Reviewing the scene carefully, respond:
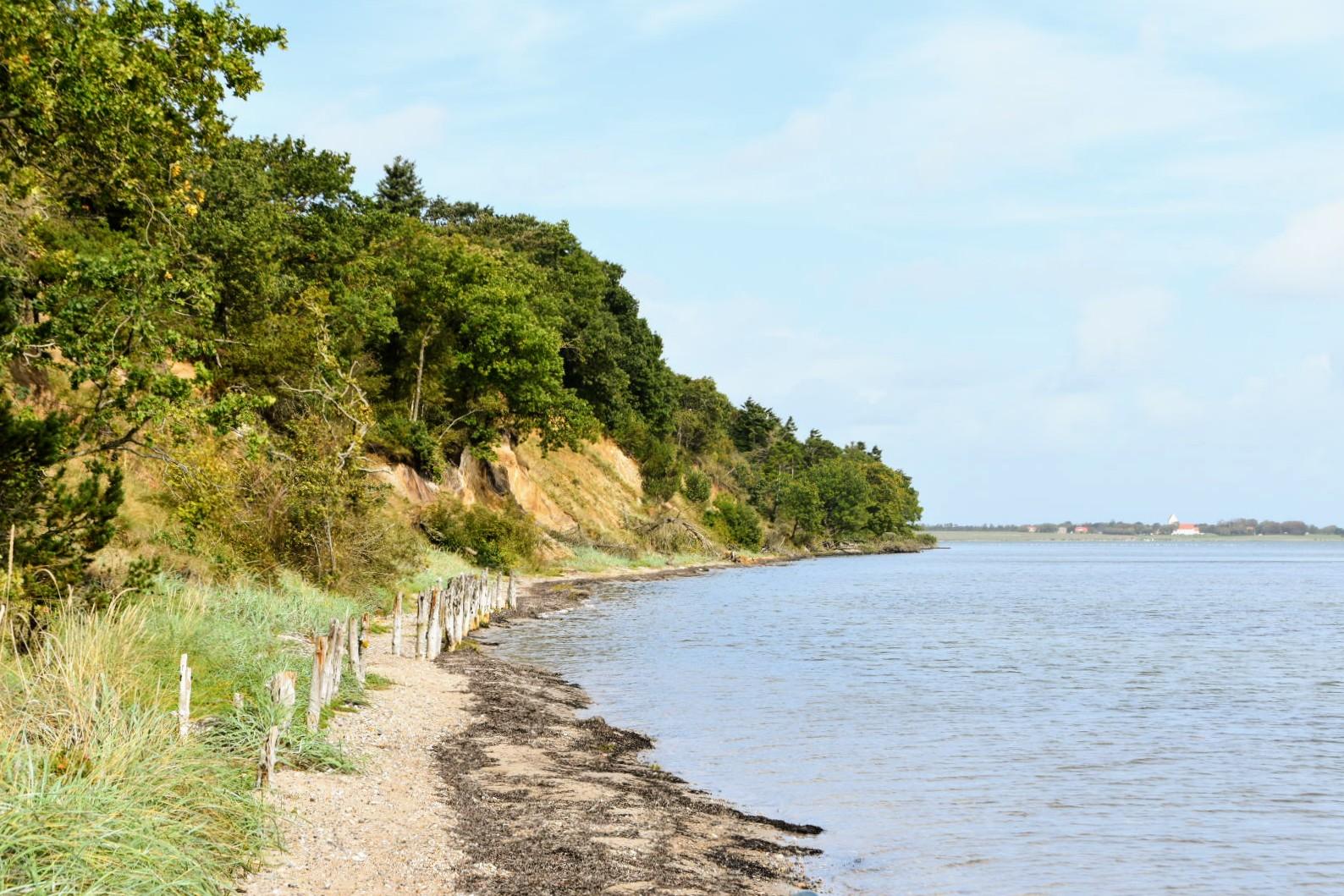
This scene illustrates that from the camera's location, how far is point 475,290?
4662 cm

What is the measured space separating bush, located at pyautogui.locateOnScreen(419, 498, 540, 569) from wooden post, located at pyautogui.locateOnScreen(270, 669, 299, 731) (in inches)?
1252

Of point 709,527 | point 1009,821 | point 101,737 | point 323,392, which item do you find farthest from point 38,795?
point 709,527

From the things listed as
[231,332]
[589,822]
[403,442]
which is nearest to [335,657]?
[589,822]

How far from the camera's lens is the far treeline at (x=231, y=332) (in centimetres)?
1444

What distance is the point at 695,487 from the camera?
88812 mm

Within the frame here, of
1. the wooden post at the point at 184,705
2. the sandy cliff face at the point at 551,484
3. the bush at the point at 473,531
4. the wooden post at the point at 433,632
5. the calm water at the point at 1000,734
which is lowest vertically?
the calm water at the point at 1000,734

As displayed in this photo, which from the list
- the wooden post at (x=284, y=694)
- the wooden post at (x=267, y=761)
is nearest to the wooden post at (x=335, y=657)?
the wooden post at (x=284, y=694)

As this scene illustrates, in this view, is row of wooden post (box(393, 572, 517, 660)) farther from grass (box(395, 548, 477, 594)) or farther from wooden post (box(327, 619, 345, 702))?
wooden post (box(327, 619, 345, 702))

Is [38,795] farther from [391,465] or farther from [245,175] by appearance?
[391,465]

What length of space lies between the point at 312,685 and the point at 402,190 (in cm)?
8013

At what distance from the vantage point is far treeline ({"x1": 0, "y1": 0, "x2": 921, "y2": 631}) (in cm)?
1444

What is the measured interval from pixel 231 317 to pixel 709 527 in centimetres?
6057

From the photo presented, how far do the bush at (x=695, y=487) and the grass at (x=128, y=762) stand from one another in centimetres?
7534

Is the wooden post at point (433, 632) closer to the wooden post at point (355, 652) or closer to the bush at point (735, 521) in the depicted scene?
the wooden post at point (355, 652)
